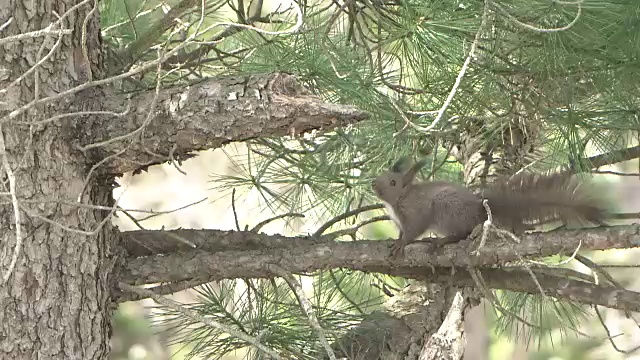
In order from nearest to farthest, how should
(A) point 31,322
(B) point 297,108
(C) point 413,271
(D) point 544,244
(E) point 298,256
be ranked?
1. (B) point 297,108
2. (A) point 31,322
3. (D) point 544,244
4. (E) point 298,256
5. (C) point 413,271

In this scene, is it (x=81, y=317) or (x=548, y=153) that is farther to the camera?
(x=548, y=153)

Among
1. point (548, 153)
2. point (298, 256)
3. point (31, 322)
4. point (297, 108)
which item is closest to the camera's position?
point (297, 108)

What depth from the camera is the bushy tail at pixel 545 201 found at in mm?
1822

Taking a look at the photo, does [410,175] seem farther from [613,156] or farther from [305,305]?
[305,305]

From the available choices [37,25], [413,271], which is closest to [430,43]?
[413,271]

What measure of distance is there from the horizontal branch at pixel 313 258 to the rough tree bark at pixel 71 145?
152 mm

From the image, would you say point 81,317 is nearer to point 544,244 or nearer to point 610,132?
point 544,244

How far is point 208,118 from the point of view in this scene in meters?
1.45

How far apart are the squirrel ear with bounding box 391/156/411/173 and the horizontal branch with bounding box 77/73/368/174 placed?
84cm

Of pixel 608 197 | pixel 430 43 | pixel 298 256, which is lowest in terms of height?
pixel 298 256

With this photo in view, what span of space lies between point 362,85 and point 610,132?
0.61m

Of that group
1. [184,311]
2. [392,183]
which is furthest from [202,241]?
[392,183]

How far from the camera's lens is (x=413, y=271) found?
1883mm

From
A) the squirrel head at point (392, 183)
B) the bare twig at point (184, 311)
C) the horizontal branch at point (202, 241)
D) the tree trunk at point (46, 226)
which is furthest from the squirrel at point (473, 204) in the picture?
the tree trunk at point (46, 226)
